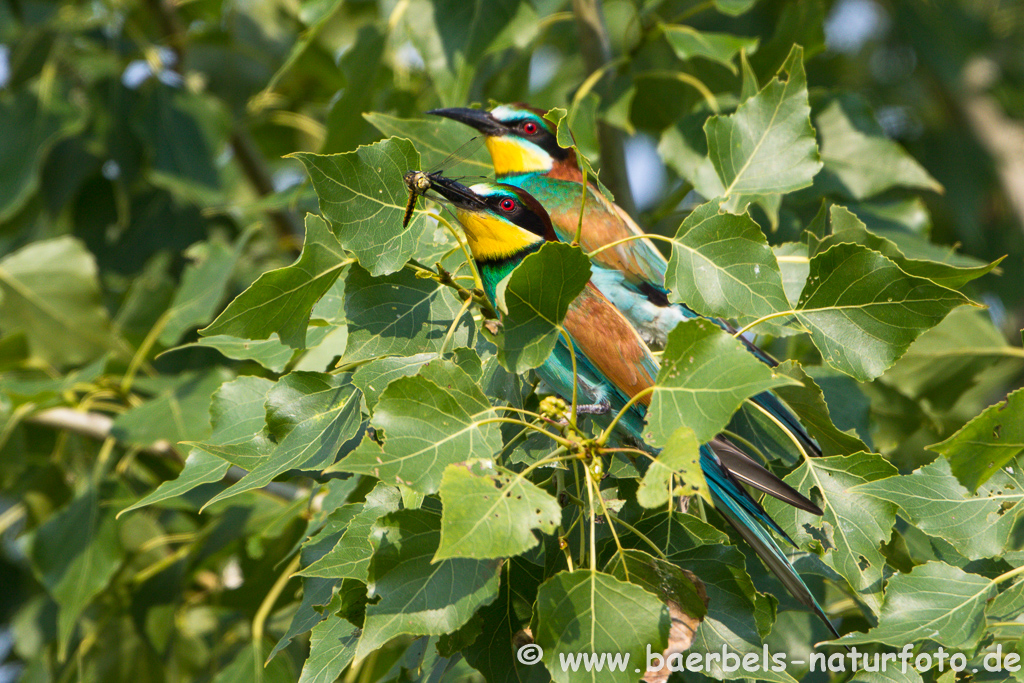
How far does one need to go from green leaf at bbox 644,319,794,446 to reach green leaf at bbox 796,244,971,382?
345mm

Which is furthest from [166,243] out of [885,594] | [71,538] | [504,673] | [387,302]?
[885,594]

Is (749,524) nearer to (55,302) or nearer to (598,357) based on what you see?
(598,357)

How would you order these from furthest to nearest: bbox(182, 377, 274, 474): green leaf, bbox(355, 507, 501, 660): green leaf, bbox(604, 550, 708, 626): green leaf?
bbox(182, 377, 274, 474): green leaf, bbox(604, 550, 708, 626): green leaf, bbox(355, 507, 501, 660): green leaf

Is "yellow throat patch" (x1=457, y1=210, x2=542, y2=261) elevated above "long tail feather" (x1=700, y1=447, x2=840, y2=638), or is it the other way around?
"yellow throat patch" (x1=457, y1=210, x2=542, y2=261)

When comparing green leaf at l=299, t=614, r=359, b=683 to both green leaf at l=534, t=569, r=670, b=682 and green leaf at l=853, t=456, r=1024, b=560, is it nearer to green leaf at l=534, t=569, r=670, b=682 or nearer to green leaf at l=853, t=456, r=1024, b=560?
green leaf at l=534, t=569, r=670, b=682

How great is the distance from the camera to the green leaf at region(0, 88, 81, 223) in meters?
3.10

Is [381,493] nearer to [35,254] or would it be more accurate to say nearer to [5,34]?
[35,254]

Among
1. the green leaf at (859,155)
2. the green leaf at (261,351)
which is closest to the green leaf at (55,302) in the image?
the green leaf at (261,351)

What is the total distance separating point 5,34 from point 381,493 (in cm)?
328

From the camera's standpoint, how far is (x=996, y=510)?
1355 mm

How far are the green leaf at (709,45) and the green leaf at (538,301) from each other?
130 cm

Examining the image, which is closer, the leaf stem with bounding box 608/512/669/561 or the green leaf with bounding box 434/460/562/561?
the green leaf with bounding box 434/460/562/561

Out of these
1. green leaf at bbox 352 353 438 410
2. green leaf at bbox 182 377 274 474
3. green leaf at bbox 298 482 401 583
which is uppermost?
green leaf at bbox 352 353 438 410

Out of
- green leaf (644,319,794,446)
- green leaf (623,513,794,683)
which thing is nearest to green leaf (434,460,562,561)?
green leaf (644,319,794,446)
